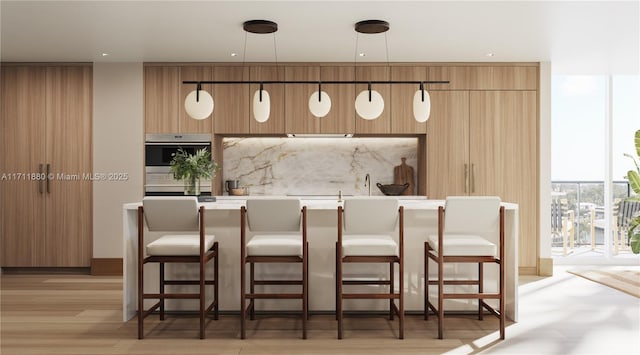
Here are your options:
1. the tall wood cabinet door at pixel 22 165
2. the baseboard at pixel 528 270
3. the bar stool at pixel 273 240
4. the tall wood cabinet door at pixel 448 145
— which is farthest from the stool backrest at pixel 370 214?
the tall wood cabinet door at pixel 22 165

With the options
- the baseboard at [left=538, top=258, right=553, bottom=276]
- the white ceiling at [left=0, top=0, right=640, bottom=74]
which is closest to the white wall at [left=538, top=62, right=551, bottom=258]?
the baseboard at [left=538, top=258, right=553, bottom=276]

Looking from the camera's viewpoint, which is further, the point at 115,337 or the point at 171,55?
the point at 171,55

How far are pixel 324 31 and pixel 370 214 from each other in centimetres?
205

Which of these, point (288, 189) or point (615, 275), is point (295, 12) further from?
point (615, 275)

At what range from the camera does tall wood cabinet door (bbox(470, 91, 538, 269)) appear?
5.87 metres

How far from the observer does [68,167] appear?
19.5ft

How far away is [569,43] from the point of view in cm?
514

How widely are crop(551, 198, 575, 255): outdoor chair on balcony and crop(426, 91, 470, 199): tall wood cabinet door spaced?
192 centimetres

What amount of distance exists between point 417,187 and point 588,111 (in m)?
2.71

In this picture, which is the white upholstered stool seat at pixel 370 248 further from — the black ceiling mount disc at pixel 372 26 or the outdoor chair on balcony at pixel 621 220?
the outdoor chair on balcony at pixel 621 220

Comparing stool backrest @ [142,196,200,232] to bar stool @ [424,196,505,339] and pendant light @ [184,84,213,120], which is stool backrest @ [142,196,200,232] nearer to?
pendant light @ [184,84,213,120]

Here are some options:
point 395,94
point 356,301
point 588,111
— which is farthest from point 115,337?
point 588,111

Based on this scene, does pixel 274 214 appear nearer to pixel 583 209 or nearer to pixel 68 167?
pixel 68 167

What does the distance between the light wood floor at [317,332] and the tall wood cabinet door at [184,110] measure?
212 centimetres
